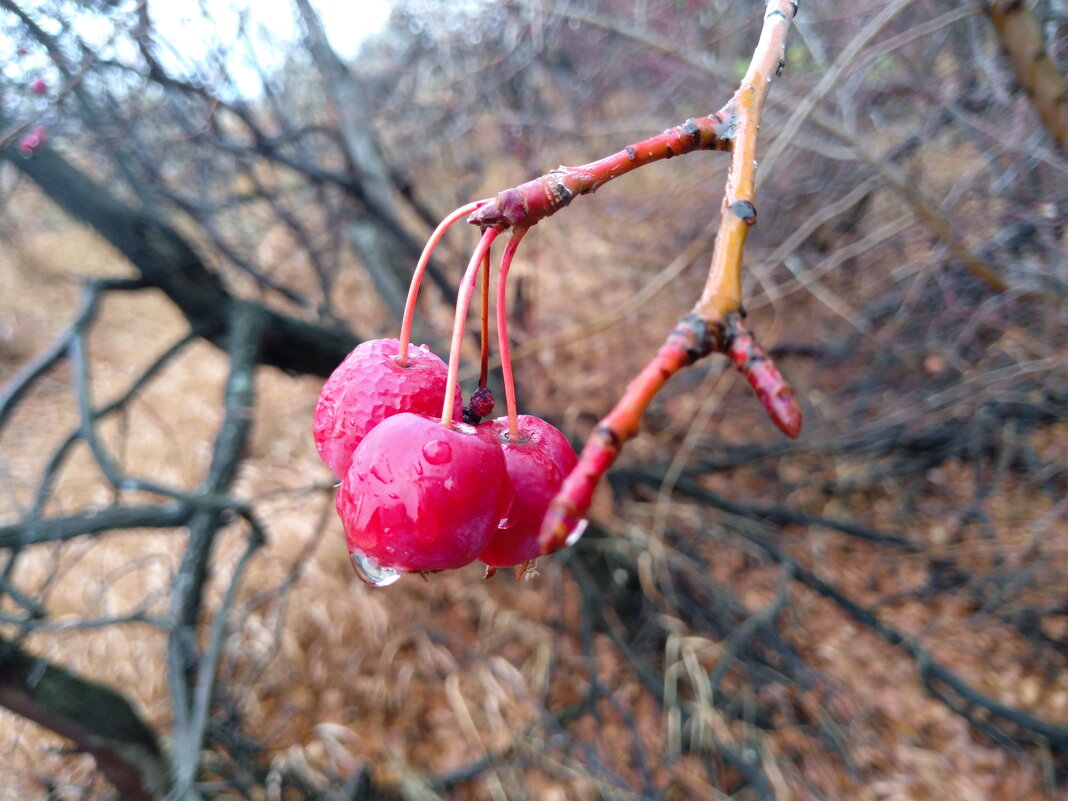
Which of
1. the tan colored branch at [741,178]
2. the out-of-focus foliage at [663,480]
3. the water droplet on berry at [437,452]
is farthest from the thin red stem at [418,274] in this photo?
the out-of-focus foliage at [663,480]

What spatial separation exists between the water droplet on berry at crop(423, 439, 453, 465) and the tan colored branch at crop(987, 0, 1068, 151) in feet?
4.15

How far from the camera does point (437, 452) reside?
1.75ft

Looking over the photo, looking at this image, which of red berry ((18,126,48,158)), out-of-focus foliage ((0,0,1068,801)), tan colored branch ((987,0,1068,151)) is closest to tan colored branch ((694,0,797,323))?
tan colored branch ((987,0,1068,151))

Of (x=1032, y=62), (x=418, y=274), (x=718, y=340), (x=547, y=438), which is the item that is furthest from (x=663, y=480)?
(x=718, y=340)

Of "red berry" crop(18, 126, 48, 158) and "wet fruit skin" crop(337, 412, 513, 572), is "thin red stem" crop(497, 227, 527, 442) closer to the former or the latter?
"wet fruit skin" crop(337, 412, 513, 572)

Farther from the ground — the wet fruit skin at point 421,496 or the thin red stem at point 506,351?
the thin red stem at point 506,351

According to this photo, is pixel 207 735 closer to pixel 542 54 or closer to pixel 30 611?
pixel 30 611

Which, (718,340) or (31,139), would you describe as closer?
(718,340)

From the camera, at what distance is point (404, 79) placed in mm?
3877

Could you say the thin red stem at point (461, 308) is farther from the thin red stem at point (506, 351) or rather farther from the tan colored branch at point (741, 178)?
the tan colored branch at point (741, 178)

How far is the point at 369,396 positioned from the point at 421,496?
148mm

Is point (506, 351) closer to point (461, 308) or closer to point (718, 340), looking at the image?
point (461, 308)

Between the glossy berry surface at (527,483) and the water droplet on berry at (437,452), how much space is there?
89mm

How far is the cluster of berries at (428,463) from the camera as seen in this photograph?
0.53 m
